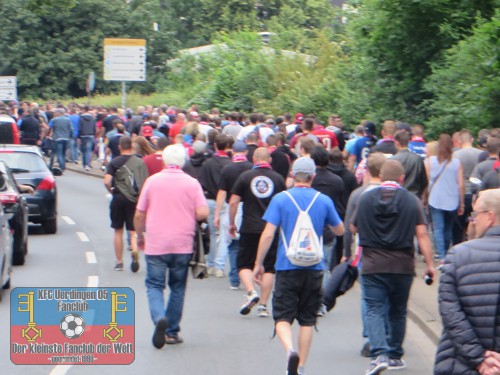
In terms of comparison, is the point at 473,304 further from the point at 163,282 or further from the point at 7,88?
the point at 7,88

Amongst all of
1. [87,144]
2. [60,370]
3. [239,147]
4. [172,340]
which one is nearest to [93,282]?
[239,147]

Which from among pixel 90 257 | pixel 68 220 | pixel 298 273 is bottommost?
pixel 68 220

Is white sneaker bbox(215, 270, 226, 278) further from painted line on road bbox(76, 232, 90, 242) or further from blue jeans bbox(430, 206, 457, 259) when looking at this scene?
painted line on road bbox(76, 232, 90, 242)

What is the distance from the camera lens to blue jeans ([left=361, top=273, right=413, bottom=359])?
29.1ft

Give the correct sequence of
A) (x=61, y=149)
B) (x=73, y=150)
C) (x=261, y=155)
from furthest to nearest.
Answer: (x=73, y=150), (x=61, y=149), (x=261, y=155)

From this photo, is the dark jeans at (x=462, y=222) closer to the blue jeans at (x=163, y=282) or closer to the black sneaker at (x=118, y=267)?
the black sneaker at (x=118, y=267)

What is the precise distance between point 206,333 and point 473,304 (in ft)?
17.7

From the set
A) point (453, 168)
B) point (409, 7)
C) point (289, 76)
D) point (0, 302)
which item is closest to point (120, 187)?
point (0, 302)

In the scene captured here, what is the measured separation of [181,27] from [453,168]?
66.7 m

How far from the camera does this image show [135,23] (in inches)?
2501

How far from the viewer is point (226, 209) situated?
1433cm

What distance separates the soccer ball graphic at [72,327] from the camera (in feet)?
33.0

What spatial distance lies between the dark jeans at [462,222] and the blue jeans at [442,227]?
23 centimetres

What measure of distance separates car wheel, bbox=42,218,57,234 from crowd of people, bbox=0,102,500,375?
3.18 meters
